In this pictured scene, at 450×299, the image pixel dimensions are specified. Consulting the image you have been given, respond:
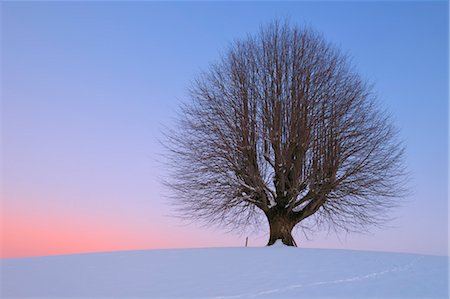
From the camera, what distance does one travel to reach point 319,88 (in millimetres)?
15859

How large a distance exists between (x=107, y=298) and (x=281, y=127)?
924 centimetres

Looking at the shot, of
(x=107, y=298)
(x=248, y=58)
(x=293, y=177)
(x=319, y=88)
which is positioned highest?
(x=248, y=58)

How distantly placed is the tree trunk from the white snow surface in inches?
165

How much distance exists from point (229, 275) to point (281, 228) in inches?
282

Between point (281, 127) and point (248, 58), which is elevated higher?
point (248, 58)

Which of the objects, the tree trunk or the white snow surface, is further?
the tree trunk

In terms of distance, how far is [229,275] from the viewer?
27.3ft

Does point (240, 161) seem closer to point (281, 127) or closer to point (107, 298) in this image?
point (281, 127)

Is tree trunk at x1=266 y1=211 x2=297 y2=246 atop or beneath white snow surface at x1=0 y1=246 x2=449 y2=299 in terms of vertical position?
atop

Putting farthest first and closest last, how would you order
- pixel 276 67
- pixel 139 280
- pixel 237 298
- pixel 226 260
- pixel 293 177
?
pixel 276 67, pixel 293 177, pixel 226 260, pixel 139 280, pixel 237 298

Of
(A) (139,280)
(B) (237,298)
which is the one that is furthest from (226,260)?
(B) (237,298)

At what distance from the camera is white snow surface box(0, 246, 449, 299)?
725 centimetres

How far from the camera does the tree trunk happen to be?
15.2 meters

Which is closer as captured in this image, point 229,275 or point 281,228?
point 229,275
